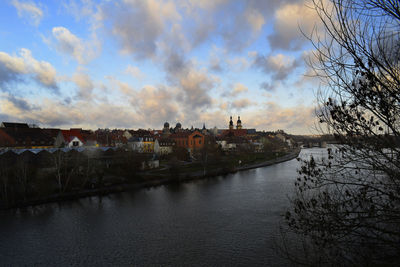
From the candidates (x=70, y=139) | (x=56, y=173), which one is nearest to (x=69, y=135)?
(x=70, y=139)

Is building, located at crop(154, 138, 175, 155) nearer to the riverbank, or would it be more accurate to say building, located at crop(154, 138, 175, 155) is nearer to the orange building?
the orange building

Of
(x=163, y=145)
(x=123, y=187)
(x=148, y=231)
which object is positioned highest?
(x=163, y=145)

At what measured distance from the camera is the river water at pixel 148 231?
10594mm

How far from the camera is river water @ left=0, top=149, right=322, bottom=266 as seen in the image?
1059cm

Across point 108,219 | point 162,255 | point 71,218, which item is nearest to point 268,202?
point 162,255

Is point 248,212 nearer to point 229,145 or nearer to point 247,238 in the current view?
point 247,238

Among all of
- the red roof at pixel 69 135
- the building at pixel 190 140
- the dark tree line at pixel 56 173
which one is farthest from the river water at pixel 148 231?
the building at pixel 190 140

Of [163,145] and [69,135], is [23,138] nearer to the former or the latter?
[69,135]

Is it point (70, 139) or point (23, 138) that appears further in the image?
point (70, 139)

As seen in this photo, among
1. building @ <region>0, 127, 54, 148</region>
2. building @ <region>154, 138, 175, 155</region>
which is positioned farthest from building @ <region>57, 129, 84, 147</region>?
building @ <region>154, 138, 175, 155</region>

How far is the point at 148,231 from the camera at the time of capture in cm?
1345

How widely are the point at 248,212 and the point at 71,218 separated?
10.5 meters

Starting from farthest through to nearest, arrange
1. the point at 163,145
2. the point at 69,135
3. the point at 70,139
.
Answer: the point at 163,145 → the point at 69,135 → the point at 70,139

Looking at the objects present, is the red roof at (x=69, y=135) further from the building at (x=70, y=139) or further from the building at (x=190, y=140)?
the building at (x=190, y=140)
